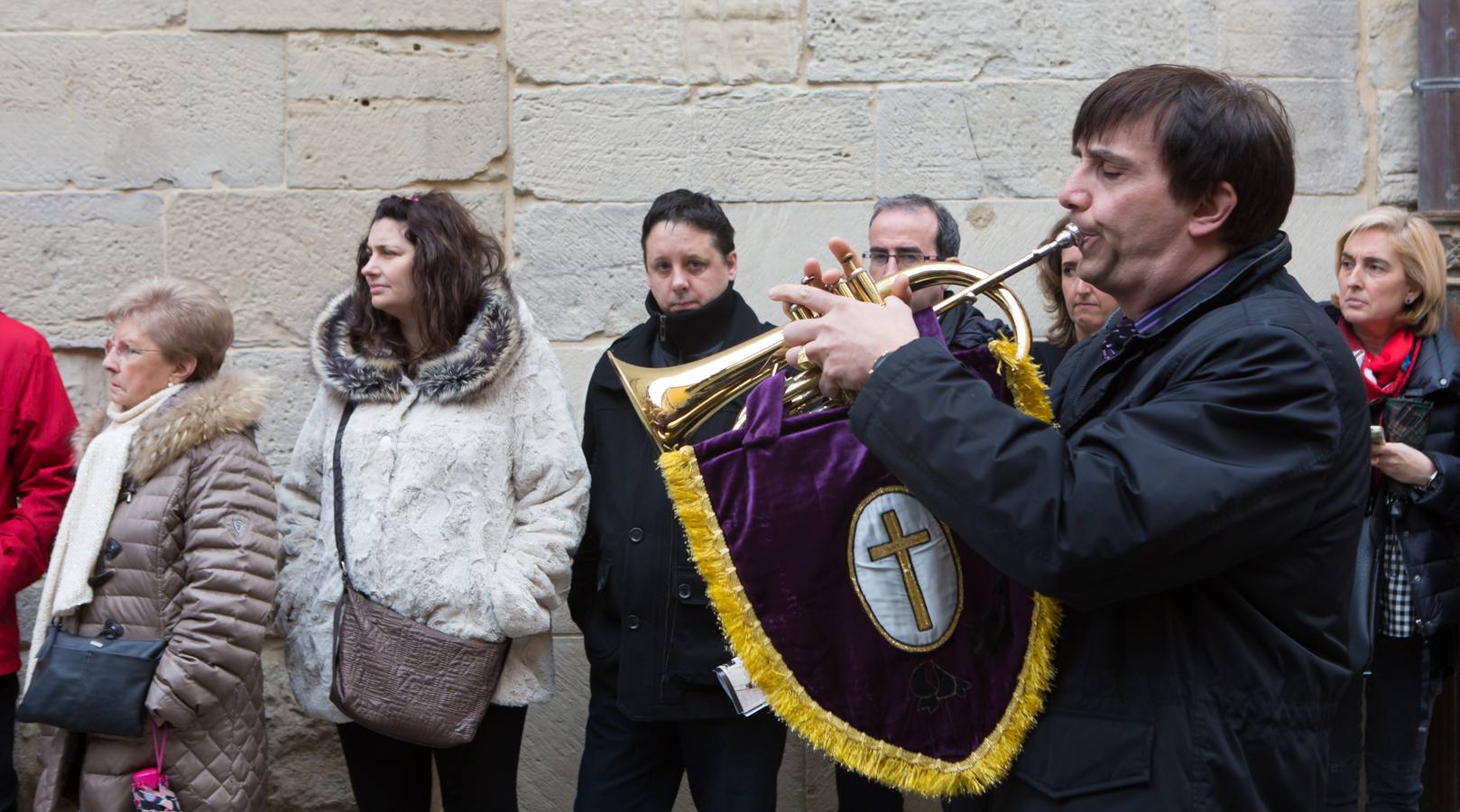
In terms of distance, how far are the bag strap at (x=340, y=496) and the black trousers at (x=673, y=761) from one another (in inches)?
29.5

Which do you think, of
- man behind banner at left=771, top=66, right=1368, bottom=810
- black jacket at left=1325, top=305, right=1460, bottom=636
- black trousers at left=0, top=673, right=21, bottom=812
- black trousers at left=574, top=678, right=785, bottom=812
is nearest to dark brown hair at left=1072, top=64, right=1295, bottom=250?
man behind banner at left=771, top=66, right=1368, bottom=810

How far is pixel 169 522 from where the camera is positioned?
10.8 ft

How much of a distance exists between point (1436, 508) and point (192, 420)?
3286mm

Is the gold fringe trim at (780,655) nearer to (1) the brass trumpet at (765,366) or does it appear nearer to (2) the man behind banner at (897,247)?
(1) the brass trumpet at (765,366)

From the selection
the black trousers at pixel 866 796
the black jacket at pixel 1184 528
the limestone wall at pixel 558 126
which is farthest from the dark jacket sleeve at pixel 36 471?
the black jacket at pixel 1184 528

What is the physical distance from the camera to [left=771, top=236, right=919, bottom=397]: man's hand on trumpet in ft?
6.15

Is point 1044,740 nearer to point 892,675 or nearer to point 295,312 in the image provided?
point 892,675

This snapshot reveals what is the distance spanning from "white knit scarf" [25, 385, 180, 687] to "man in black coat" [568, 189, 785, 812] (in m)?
1.16

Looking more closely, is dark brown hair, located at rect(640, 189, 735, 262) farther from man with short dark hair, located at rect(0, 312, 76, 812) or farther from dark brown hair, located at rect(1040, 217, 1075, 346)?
man with short dark hair, located at rect(0, 312, 76, 812)

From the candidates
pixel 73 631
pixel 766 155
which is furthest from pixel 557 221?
pixel 73 631

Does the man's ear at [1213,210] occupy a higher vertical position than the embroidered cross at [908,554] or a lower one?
higher

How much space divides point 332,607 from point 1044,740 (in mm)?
2085

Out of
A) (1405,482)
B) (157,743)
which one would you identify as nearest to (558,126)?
(157,743)

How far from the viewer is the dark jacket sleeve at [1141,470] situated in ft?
5.49
